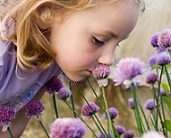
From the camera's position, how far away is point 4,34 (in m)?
0.89

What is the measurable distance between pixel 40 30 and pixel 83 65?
13 centimetres

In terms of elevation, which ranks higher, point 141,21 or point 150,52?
point 141,21

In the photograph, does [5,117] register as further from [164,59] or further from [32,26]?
[164,59]

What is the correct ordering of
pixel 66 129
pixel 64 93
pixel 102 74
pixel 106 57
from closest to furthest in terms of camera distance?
pixel 66 129
pixel 102 74
pixel 106 57
pixel 64 93

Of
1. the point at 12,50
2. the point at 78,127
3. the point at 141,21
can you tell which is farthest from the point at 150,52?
the point at 78,127

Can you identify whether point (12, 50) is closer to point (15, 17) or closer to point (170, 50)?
point (15, 17)

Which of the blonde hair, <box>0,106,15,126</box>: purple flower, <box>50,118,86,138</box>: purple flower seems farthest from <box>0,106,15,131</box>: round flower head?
<box>50,118,86,138</box>: purple flower

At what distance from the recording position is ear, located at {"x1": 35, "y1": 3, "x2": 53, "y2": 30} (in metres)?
0.85

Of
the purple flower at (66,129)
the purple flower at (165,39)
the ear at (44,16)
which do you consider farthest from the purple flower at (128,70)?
the ear at (44,16)

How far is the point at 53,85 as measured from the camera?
0.92 metres

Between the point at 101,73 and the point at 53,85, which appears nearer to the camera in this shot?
the point at 101,73

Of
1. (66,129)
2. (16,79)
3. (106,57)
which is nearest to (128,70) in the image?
(66,129)

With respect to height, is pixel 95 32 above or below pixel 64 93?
above

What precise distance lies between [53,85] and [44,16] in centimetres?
16
